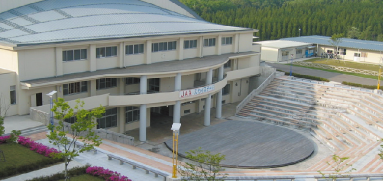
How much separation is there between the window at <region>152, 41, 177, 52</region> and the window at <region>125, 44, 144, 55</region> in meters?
1.52

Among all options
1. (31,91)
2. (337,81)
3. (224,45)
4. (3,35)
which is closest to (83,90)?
(31,91)

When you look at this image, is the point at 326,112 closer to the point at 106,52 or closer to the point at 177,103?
the point at 177,103

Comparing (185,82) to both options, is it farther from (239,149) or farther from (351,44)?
(351,44)

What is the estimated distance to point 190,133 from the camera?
136 ft

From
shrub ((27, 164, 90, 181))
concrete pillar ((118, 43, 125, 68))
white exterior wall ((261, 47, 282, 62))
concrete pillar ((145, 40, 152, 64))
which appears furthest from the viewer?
white exterior wall ((261, 47, 282, 62))

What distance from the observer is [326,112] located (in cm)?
4497

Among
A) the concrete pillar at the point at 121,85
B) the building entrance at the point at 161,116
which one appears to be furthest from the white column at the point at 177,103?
the concrete pillar at the point at 121,85

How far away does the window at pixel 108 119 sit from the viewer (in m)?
39.6

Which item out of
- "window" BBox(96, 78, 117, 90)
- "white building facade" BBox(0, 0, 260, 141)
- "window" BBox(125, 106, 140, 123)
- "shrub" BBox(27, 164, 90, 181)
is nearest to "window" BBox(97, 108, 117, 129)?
"white building facade" BBox(0, 0, 260, 141)

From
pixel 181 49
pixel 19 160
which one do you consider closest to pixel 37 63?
pixel 19 160

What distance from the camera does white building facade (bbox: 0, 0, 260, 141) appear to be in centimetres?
3488

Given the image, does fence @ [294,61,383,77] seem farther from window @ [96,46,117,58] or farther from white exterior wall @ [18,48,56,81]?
white exterior wall @ [18,48,56,81]

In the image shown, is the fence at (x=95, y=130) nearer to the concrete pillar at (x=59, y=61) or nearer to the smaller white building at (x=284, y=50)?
the concrete pillar at (x=59, y=61)

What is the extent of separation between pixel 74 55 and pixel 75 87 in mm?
2641
